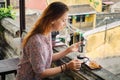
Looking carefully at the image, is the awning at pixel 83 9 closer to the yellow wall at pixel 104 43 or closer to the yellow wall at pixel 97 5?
the yellow wall at pixel 97 5

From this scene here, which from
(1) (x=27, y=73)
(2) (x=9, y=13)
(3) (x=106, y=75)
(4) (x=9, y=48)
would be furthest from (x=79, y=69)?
(2) (x=9, y=13)

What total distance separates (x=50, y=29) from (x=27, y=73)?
42 cm

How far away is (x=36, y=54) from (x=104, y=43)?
9530 millimetres

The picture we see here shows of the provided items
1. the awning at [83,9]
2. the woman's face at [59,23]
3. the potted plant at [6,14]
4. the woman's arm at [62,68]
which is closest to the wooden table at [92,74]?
the woman's arm at [62,68]

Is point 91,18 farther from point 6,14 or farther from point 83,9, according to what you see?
point 6,14

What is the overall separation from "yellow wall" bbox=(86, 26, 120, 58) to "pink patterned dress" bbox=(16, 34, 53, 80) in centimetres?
848

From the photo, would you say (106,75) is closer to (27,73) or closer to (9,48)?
(27,73)

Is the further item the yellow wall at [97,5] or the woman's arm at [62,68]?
A: the yellow wall at [97,5]

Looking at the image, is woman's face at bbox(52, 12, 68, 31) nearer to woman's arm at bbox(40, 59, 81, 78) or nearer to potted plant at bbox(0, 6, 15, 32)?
woman's arm at bbox(40, 59, 81, 78)

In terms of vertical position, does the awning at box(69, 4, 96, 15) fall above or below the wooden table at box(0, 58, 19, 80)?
above

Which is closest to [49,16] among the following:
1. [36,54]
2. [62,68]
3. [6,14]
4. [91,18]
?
[36,54]

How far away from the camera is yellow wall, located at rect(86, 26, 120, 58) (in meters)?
10.8

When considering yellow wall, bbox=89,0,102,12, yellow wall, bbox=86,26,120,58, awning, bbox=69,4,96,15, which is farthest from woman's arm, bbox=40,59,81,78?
yellow wall, bbox=89,0,102,12

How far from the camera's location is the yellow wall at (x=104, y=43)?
1084cm
